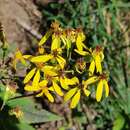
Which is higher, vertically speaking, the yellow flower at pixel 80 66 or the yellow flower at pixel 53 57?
the yellow flower at pixel 53 57

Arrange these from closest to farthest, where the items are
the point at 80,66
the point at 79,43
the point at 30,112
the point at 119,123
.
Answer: the point at 80,66 < the point at 79,43 < the point at 30,112 < the point at 119,123

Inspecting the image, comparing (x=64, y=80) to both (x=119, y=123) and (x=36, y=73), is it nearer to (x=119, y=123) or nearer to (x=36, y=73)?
(x=36, y=73)

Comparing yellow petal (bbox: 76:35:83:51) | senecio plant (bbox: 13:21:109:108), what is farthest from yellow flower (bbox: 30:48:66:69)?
yellow petal (bbox: 76:35:83:51)

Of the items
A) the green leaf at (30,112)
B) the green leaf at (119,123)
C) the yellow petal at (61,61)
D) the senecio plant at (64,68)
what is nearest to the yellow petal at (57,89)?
the senecio plant at (64,68)

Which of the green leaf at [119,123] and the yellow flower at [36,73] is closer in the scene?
the yellow flower at [36,73]

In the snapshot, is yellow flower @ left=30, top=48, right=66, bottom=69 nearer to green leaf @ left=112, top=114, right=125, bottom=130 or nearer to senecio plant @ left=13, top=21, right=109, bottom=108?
senecio plant @ left=13, top=21, right=109, bottom=108

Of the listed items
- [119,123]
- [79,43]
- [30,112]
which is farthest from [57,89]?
[119,123]

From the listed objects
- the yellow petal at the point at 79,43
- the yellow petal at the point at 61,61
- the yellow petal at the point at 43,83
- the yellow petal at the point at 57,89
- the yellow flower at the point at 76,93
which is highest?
the yellow petal at the point at 79,43

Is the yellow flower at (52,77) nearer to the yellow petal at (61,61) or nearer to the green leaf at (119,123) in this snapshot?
the yellow petal at (61,61)
